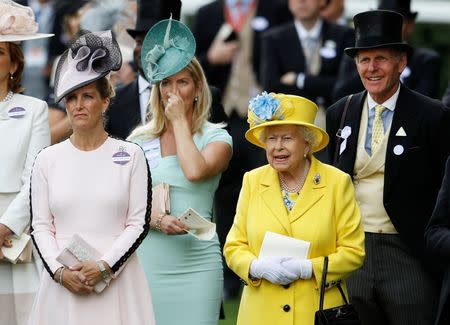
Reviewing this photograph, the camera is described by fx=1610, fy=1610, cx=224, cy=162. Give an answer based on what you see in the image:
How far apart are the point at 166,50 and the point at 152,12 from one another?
4.02 feet

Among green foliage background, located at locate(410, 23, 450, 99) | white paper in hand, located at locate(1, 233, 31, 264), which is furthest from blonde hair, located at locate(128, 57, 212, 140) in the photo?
green foliage background, located at locate(410, 23, 450, 99)

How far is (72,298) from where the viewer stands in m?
8.95

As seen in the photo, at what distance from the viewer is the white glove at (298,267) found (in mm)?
9133

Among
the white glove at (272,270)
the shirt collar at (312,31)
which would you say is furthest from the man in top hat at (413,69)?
the white glove at (272,270)

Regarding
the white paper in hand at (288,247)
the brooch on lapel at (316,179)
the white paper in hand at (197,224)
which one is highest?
the brooch on lapel at (316,179)

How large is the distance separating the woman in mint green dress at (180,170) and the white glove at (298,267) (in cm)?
96

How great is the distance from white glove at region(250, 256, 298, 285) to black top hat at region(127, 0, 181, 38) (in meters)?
2.63

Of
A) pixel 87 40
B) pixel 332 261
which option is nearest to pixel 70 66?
pixel 87 40

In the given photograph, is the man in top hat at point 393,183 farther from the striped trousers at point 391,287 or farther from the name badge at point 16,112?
the name badge at point 16,112

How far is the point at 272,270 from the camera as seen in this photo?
9109 mm

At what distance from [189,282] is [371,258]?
116cm

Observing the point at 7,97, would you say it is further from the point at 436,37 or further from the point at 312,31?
the point at 436,37

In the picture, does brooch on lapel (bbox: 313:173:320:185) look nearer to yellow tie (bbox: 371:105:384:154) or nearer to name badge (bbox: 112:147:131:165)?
yellow tie (bbox: 371:105:384:154)

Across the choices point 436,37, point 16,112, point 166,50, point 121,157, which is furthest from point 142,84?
point 436,37
